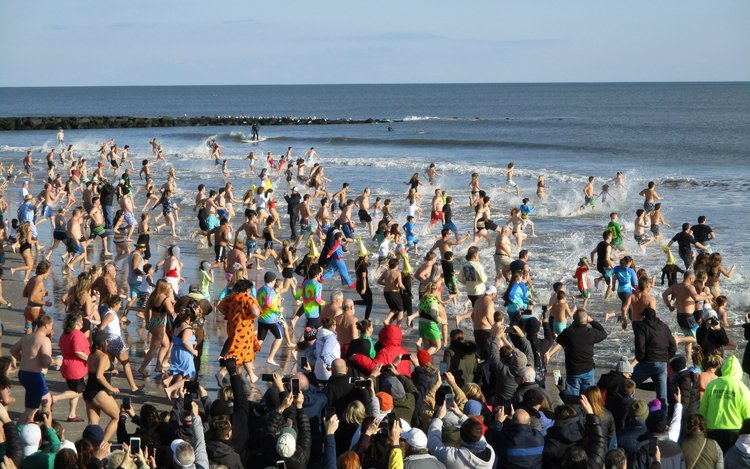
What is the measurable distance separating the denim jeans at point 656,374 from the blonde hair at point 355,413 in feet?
12.6

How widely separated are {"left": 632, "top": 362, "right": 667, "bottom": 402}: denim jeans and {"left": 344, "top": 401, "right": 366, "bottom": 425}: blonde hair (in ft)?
12.6

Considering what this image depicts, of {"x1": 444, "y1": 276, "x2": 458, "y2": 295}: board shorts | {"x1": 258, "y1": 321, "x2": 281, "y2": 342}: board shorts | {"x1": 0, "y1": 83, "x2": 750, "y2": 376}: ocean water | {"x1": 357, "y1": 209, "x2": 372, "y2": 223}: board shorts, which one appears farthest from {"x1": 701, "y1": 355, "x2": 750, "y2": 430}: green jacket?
{"x1": 357, "y1": 209, "x2": 372, "y2": 223}: board shorts

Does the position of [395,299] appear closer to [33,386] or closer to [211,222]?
[33,386]

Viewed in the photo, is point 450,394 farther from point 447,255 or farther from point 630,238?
point 630,238

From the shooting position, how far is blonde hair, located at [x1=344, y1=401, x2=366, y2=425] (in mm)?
7004

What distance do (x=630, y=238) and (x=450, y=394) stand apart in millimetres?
16015

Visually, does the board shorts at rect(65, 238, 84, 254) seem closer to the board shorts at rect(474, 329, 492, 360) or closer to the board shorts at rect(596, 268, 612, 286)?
the board shorts at rect(474, 329, 492, 360)

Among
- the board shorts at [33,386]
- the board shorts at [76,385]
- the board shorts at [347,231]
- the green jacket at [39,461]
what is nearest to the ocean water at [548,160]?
the board shorts at [347,231]

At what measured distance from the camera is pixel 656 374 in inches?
377

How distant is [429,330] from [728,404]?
4.29 metres

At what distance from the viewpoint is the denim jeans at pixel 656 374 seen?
954 centimetres

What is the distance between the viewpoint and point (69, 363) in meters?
8.85

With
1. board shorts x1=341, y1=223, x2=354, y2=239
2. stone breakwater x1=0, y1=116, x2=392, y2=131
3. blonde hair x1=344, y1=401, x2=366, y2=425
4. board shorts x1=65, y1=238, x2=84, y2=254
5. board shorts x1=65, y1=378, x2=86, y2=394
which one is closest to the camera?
blonde hair x1=344, y1=401, x2=366, y2=425

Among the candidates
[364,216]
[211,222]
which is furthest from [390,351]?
[364,216]
